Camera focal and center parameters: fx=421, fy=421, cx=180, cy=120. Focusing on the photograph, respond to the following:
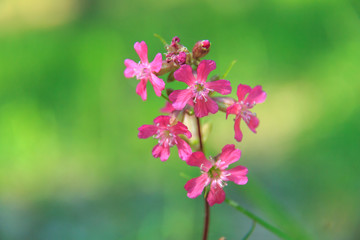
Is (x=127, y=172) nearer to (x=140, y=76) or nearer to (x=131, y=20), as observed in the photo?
(x=140, y=76)

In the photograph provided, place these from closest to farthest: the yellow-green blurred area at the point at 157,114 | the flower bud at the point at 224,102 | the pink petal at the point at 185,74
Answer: the pink petal at the point at 185,74 → the flower bud at the point at 224,102 → the yellow-green blurred area at the point at 157,114

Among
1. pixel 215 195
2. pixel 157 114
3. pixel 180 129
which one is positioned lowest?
pixel 157 114

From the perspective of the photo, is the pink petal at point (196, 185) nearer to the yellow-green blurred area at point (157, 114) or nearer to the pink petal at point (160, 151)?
the pink petal at point (160, 151)

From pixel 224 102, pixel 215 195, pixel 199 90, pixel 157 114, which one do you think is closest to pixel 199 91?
pixel 199 90

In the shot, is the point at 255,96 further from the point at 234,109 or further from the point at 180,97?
the point at 180,97

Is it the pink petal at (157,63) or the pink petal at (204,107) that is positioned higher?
the pink petal at (157,63)

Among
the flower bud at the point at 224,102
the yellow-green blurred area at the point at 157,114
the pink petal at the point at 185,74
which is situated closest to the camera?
the pink petal at the point at 185,74

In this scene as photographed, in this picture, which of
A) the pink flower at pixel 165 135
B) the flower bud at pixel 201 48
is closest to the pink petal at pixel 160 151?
the pink flower at pixel 165 135
